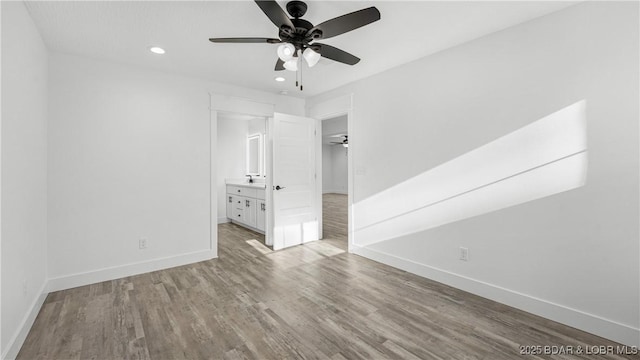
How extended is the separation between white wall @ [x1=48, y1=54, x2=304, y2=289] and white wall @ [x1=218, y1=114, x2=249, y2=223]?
8.04 feet

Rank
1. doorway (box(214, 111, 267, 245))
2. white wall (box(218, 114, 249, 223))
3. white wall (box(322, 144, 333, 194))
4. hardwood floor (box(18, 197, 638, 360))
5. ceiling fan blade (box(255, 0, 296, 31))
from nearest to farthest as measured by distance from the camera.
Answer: ceiling fan blade (box(255, 0, 296, 31)) → hardwood floor (box(18, 197, 638, 360)) → doorway (box(214, 111, 267, 245)) → white wall (box(218, 114, 249, 223)) → white wall (box(322, 144, 333, 194))

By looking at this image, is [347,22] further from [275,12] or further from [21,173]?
[21,173]

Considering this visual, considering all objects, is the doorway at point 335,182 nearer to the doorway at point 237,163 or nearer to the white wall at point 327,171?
the white wall at point 327,171

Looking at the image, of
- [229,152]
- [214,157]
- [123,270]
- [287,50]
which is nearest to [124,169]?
[214,157]

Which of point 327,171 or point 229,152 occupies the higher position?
point 229,152

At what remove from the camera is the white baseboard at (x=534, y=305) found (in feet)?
6.33

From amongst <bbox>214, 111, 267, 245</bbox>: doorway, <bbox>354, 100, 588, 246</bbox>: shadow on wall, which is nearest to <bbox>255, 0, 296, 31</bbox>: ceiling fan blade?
<bbox>354, 100, 588, 246</bbox>: shadow on wall

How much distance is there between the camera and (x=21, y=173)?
6.55 ft

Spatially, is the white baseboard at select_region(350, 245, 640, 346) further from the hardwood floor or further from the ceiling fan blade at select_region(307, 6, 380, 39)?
the ceiling fan blade at select_region(307, 6, 380, 39)

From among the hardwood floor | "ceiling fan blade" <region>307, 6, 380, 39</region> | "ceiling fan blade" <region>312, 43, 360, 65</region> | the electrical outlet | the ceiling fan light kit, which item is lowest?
the hardwood floor

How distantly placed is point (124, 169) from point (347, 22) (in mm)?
2953

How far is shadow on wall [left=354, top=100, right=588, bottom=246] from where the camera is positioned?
84.0 inches

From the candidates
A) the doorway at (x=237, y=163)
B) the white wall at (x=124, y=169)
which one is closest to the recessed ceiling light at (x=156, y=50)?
the white wall at (x=124, y=169)

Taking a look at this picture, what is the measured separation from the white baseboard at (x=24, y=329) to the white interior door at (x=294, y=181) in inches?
96.8
